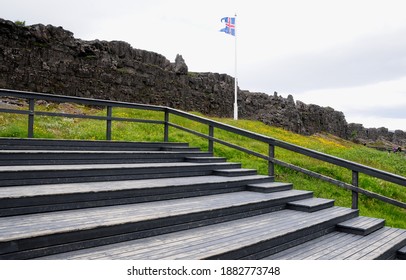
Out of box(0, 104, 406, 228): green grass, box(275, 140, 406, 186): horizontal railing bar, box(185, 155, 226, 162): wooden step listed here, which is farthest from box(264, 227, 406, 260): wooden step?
box(185, 155, 226, 162): wooden step

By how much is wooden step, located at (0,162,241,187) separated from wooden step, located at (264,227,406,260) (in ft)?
9.10

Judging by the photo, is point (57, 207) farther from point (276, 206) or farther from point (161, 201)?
point (276, 206)

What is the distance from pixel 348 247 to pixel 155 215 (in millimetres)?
2637

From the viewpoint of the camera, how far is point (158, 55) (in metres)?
26.2

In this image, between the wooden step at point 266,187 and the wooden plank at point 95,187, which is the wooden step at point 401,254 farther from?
the wooden plank at point 95,187

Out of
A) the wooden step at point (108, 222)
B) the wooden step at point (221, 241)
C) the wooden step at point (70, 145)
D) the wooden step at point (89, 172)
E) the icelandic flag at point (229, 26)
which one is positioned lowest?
the wooden step at point (221, 241)

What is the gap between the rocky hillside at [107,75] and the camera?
1858 centimetres

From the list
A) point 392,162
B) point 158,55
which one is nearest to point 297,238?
point 392,162

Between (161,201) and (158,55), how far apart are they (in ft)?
71.8

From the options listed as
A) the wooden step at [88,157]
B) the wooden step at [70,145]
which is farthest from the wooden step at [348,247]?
the wooden step at [70,145]

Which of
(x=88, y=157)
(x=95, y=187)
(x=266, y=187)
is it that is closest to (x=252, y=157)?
(x=266, y=187)

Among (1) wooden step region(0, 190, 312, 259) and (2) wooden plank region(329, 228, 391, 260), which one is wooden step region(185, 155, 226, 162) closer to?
(1) wooden step region(0, 190, 312, 259)

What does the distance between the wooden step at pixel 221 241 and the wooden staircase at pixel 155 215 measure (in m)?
0.01

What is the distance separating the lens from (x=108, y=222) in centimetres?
398
